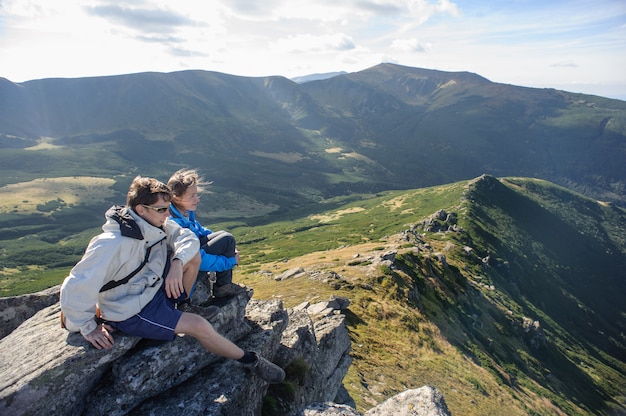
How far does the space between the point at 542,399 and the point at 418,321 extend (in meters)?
17.3

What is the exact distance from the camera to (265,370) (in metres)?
10.7

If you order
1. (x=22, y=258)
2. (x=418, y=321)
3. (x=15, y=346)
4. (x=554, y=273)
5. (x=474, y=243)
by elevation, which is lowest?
(x=22, y=258)

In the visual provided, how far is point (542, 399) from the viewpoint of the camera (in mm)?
39031

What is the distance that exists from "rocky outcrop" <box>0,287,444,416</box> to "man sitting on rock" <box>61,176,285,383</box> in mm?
667

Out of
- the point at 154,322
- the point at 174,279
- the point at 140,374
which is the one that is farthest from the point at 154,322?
the point at 140,374

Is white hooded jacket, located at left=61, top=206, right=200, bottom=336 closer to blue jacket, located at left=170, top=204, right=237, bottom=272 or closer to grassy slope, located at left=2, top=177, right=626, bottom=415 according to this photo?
blue jacket, located at left=170, top=204, right=237, bottom=272

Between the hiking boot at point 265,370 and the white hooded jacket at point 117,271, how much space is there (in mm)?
3535

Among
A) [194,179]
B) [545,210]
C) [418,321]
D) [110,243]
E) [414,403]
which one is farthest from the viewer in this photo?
[545,210]

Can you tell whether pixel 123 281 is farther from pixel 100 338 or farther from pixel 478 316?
pixel 478 316

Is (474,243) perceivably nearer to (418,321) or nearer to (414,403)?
(418,321)

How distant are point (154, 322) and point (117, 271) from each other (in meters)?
1.63

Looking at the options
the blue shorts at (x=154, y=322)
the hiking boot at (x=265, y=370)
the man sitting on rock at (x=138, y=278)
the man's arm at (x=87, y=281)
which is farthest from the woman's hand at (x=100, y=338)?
the hiking boot at (x=265, y=370)

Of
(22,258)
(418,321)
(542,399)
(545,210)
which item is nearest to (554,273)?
(545,210)

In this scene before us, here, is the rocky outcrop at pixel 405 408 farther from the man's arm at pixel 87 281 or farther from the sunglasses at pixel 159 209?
the sunglasses at pixel 159 209
